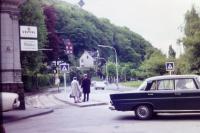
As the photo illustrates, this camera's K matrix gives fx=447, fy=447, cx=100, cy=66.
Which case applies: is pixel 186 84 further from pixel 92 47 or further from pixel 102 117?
pixel 92 47

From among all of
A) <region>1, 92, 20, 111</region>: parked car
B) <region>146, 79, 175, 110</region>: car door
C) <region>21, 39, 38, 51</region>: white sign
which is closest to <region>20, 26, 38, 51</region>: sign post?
<region>21, 39, 38, 51</region>: white sign

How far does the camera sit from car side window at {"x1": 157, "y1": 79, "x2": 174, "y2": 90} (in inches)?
580

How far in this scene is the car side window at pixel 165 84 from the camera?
48.4ft

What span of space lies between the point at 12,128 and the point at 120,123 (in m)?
3.36

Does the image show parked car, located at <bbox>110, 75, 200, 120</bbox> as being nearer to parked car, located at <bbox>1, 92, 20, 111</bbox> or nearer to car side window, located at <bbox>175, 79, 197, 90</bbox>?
car side window, located at <bbox>175, 79, 197, 90</bbox>

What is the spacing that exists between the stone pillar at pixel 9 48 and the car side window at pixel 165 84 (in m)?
7.48

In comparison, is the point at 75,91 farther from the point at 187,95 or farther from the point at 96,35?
the point at 96,35

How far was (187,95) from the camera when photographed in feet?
47.1

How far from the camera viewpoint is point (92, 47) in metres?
113

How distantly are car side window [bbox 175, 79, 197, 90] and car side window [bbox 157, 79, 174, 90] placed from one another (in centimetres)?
17

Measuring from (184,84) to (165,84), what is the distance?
25.4 inches

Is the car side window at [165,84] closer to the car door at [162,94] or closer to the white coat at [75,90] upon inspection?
the car door at [162,94]

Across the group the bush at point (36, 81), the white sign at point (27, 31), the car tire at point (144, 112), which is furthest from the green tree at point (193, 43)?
the car tire at point (144, 112)

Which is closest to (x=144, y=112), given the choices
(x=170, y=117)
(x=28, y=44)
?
(x=170, y=117)
